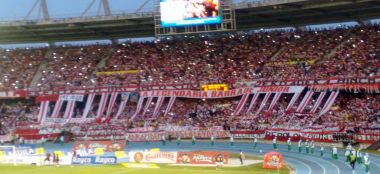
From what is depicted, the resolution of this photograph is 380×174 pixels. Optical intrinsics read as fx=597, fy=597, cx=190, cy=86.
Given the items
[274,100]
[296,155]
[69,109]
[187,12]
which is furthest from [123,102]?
[296,155]

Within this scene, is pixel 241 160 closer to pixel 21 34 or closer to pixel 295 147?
pixel 295 147

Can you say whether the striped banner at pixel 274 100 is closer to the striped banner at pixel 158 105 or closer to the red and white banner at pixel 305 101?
the red and white banner at pixel 305 101

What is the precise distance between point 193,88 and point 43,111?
1676 centimetres

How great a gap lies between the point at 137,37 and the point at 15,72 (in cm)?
1510

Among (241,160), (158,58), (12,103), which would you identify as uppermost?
(158,58)

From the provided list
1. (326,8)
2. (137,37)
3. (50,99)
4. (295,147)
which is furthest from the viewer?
(137,37)

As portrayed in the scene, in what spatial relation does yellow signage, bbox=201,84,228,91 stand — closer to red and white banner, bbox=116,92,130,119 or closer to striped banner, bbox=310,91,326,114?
red and white banner, bbox=116,92,130,119

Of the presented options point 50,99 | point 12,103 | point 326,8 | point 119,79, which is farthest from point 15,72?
point 326,8

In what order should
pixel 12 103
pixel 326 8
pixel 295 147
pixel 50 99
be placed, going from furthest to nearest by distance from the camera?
pixel 12 103 → pixel 50 99 → pixel 326 8 → pixel 295 147

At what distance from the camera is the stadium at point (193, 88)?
42.5 metres

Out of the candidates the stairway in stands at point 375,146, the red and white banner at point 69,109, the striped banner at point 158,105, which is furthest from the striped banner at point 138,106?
the stairway in stands at point 375,146

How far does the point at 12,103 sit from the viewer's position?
6844 cm

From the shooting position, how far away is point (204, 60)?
209ft

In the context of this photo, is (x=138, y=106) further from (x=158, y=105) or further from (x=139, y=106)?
(x=158, y=105)
